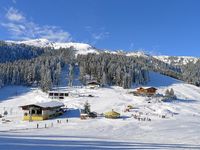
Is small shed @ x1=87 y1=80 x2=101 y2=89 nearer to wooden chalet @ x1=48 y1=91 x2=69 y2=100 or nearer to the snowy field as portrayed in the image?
the snowy field

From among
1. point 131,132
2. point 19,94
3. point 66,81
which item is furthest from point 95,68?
point 131,132

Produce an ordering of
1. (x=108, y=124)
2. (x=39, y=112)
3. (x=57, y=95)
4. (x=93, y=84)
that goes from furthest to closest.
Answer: (x=93, y=84), (x=57, y=95), (x=39, y=112), (x=108, y=124)

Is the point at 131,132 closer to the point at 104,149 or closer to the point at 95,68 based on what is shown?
the point at 104,149

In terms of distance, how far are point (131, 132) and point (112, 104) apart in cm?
5143

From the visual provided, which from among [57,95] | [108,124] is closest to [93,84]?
[57,95]

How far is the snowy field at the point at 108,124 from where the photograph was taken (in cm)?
4450

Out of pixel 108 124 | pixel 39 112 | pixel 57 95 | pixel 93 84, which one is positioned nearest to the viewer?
pixel 108 124

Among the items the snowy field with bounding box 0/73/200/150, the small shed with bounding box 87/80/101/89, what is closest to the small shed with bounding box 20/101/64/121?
the snowy field with bounding box 0/73/200/150

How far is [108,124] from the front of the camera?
74.8m

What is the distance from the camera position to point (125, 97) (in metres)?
133

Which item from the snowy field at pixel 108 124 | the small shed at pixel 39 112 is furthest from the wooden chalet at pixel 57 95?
the small shed at pixel 39 112

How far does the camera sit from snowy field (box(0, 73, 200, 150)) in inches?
1752

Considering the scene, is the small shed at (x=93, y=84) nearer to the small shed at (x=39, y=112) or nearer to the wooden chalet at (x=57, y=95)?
the wooden chalet at (x=57, y=95)

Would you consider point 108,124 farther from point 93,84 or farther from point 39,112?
point 93,84
